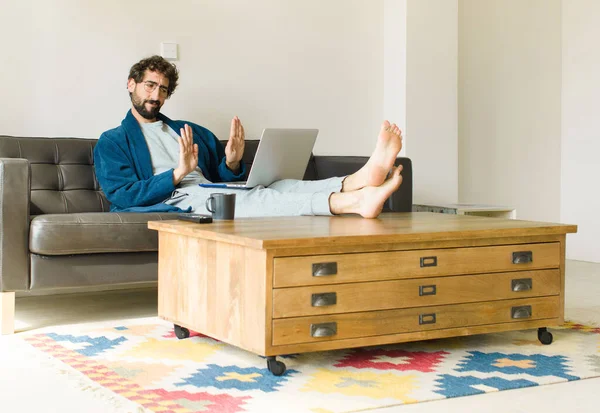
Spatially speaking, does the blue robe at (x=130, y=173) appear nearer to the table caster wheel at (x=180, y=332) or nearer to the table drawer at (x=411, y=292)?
the table caster wheel at (x=180, y=332)

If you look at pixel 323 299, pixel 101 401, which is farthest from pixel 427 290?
pixel 101 401

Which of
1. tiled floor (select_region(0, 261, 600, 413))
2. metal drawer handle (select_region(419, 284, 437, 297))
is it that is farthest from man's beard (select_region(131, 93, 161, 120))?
metal drawer handle (select_region(419, 284, 437, 297))

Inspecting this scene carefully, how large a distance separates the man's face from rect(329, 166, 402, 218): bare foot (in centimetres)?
116

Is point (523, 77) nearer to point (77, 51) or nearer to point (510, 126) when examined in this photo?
point (510, 126)

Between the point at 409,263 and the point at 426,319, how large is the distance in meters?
0.20

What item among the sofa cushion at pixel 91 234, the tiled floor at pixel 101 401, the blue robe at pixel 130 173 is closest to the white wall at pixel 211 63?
the blue robe at pixel 130 173

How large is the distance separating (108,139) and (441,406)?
2155 mm

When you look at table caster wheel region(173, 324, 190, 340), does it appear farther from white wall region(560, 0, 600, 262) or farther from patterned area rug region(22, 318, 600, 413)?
white wall region(560, 0, 600, 262)

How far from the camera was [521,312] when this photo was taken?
112 inches

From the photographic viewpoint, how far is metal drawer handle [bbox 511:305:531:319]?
111 inches

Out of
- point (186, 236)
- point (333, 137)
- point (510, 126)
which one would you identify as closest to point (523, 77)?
point (510, 126)

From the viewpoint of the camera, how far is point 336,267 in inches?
97.3

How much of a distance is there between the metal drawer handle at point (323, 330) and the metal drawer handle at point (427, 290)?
33 cm

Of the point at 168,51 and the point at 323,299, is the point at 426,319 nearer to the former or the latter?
the point at 323,299
